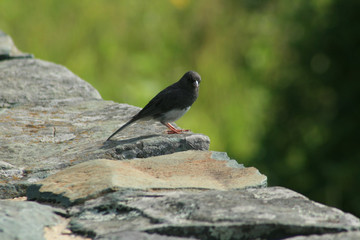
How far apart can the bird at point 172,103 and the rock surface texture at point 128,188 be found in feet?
0.23

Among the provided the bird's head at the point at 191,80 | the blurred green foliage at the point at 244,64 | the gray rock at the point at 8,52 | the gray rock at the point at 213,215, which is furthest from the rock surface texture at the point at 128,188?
the blurred green foliage at the point at 244,64

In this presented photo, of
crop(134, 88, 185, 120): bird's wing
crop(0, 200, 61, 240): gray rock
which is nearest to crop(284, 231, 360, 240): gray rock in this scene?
crop(0, 200, 61, 240): gray rock

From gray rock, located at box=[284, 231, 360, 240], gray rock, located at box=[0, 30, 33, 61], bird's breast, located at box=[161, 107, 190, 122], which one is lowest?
gray rock, located at box=[284, 231, 360, 240]

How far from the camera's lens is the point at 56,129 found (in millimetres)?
3066

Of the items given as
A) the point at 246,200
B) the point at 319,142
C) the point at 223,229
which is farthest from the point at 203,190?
the point at 319,142

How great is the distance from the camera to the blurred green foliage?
5.74 metres

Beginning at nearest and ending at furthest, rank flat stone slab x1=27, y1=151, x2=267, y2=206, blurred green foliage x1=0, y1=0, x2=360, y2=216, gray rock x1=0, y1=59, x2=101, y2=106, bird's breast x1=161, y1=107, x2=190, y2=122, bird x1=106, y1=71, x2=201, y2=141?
flat stone slab x1=27, y1=151, x2=267, y2=206 < bird x1=106, y1=71, x2=201, y2=141 < bird's breast x1=161, y1=107, x2=190, y2=122 < gray rock x1=0, y1=59, x2=101, y2=106 < blurred green foliage x1=0, y1=0, x2=360, y2=216

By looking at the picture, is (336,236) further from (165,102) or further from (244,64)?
(244,64)

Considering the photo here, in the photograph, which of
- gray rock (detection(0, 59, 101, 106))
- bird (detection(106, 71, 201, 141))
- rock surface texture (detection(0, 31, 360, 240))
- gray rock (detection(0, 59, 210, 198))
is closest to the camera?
rock surface texture (detection(0, 31, 360, 240))

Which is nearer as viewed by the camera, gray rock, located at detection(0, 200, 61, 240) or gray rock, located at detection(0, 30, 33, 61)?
gray rock, located at detection(0, 200, 61, 240)

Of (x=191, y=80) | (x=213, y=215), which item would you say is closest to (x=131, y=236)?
(x=213, y=215)

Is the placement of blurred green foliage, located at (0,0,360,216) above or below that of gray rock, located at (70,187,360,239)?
above

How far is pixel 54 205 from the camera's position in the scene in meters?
2.03

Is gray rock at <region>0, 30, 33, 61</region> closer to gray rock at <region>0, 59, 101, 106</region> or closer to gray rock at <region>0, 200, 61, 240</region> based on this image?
gray rock at <region>0, 59, 101, 106</region>
